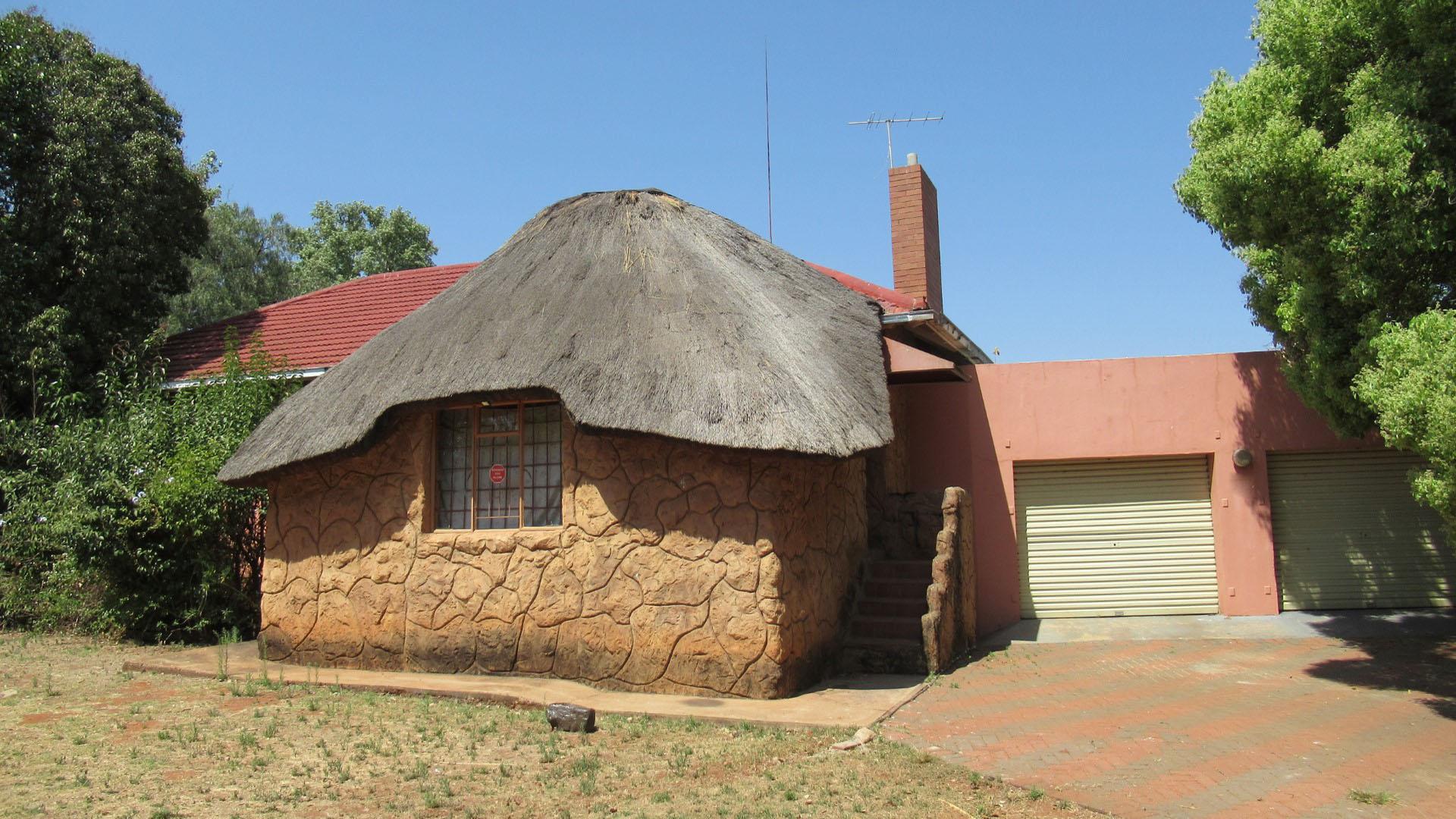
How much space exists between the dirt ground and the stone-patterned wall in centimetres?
98

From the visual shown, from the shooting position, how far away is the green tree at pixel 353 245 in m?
35.2

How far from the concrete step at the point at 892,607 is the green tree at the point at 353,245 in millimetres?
28122

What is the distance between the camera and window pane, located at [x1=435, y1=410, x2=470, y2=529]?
981 cm

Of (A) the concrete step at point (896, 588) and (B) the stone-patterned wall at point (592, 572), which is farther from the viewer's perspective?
(A) the concrete step at point (896, 588)

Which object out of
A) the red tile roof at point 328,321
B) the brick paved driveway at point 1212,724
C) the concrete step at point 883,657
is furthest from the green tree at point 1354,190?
the red tile roof at point 328,321

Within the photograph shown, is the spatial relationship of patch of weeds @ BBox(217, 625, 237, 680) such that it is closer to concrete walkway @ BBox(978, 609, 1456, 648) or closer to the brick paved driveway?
the brick paved driveway

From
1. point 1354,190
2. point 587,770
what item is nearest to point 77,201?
point 587,770

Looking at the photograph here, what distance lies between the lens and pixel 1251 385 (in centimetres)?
1198

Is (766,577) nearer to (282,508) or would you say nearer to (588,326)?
(588,326)

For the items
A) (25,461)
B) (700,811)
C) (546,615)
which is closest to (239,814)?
(700,811)

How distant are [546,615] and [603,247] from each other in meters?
3.85

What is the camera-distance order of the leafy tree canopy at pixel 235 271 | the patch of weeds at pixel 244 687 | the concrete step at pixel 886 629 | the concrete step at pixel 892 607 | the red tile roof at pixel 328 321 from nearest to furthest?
1. the patch of weeds at pixel 244 687
2. the concrete step at pixel 886 629
3. the concrete step at pixel 892 607
4. the red tile roof at pixel 328 321
5. the leafy tree canopy at pixel 235 271

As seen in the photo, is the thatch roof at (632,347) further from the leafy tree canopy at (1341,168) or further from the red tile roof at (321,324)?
the red tile roof at (321,324)

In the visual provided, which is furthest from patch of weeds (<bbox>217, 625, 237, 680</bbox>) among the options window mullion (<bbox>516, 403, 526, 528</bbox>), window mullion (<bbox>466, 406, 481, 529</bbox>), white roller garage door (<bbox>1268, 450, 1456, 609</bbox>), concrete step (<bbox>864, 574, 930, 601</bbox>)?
white roller garage door (<bbox>1268, 450, 1456, 609</bbox>)
